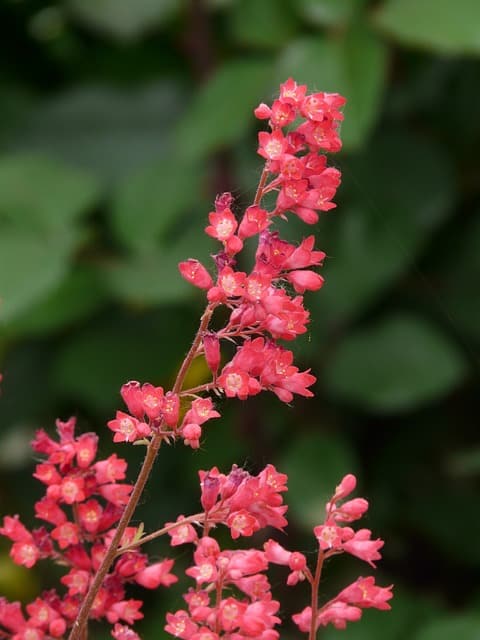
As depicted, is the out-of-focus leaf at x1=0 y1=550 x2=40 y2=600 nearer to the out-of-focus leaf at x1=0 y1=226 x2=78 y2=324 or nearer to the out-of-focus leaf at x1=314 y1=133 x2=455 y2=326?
the out-of-focus leaf at x1=0 y1=226 x2=78 y2=324

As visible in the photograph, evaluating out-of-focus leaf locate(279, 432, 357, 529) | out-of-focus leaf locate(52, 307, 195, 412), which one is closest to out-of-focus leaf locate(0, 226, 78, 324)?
out-of-focus leaf locate(52, 307, 195, 412)

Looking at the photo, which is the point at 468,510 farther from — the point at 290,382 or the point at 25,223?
the point at 290,382

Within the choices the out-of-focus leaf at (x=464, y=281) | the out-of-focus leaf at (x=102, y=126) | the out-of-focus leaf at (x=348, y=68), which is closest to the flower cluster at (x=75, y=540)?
the out-of-focus leaf at (x=348, y=68)

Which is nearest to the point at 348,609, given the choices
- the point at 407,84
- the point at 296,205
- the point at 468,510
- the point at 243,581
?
the point at 243,581

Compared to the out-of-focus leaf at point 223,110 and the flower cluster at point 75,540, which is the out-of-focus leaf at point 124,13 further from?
the flower cluster at point 75,540

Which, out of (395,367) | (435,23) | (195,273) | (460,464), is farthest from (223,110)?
(195,273)

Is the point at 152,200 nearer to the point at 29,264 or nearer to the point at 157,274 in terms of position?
the point at 157,274

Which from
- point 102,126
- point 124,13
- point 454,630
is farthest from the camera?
point 102,126
